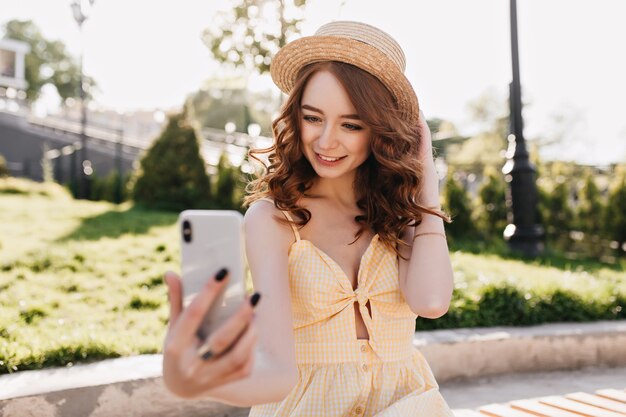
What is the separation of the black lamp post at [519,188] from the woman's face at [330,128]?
663cm

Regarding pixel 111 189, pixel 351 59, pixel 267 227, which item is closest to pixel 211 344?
pixel 267 227

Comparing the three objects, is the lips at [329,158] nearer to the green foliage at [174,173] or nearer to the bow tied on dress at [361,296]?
the bow tied on dress at [361,296]

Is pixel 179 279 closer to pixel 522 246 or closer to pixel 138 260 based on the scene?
pixel 138 260

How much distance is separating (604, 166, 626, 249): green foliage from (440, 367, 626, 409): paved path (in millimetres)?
7285

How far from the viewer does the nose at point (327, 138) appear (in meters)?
1.96

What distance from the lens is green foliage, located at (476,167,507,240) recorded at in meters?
11.1

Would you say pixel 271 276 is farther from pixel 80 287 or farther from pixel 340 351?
pixel 80 287

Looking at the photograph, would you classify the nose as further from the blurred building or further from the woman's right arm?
the blurred building

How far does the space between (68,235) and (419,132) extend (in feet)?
19.6

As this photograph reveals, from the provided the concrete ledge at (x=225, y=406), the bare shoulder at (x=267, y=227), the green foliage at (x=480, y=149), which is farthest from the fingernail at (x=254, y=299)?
the green foliage at (x=480, y=149)

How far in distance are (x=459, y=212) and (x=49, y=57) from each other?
6248 centimetres

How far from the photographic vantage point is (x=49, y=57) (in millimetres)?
63125

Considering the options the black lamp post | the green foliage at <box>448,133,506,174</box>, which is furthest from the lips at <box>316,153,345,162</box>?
the green foliage at <box>448,133,506,174</box>

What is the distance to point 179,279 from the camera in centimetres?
119
